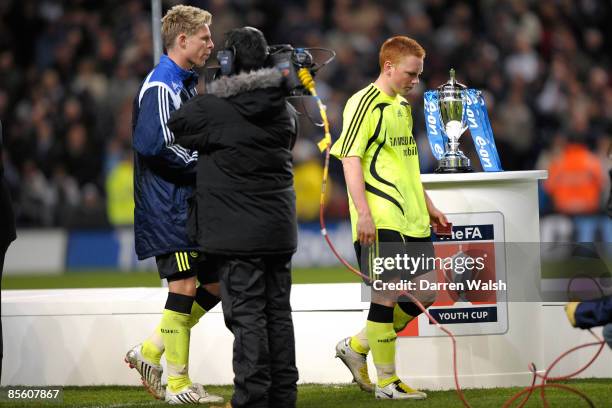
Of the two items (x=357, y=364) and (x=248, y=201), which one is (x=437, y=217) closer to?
(x=357, y=364)

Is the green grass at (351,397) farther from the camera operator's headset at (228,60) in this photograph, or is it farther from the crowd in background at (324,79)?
the crowd in background at (324,79)

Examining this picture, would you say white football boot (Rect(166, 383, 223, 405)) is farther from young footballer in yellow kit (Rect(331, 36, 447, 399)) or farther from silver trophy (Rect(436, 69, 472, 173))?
silver trophy (Rect(436, 69, 472, 173))

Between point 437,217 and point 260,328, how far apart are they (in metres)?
1.38

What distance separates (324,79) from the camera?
14703 mm

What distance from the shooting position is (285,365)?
4.67m

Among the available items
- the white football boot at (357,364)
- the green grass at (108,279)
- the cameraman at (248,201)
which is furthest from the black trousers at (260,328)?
the green grass at (108,279)

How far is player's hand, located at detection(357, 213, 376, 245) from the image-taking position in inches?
207

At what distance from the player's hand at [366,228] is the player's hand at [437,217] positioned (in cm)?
43

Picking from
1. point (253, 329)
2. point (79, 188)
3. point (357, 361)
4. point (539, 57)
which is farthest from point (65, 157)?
point (253, 329)

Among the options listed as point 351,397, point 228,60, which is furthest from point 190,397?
point 228,60

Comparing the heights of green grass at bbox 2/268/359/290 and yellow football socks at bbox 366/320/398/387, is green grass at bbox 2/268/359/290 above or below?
below

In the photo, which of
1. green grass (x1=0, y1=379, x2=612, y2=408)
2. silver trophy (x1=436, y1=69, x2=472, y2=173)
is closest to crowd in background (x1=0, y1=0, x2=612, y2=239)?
silver trophy (x1=436, y1=69, x2=472, y2=173)

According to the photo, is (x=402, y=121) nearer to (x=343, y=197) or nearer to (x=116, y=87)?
(x=343, y=197)

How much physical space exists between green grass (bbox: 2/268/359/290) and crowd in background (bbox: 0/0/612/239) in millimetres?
791
